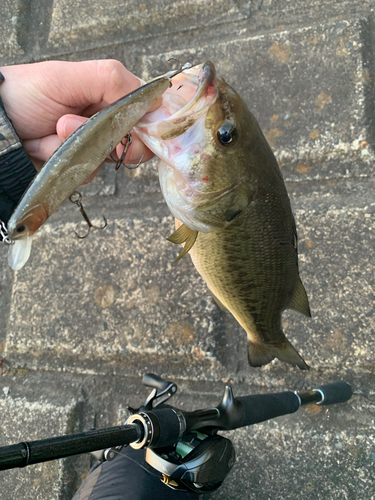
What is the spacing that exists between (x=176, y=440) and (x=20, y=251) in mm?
559

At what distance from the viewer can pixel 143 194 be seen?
207 centimetres

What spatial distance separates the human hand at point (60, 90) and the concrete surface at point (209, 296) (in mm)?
616

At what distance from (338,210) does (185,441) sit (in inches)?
45.6

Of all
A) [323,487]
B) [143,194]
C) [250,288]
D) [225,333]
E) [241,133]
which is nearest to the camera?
[241,133]

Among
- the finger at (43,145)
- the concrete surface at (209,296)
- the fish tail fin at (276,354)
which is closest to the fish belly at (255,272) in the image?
the fish tail fin at (276,354)

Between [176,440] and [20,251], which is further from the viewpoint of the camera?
[176,440]

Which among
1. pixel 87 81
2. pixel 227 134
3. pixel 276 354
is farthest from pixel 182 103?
pixel 276 354

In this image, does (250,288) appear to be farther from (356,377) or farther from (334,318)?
(356,377)

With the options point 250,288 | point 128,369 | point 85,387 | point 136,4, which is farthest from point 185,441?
point 136,4

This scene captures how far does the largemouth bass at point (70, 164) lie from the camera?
31.0 inches

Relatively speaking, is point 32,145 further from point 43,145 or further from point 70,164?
point 70,164

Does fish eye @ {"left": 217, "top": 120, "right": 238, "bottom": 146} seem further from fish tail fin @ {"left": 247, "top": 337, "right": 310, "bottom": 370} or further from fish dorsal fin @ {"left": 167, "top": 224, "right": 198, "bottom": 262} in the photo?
fish tail fin @ {"left": 247, "top": 337, "right": 310, "bottom": 370}

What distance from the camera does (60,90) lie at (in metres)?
1.41

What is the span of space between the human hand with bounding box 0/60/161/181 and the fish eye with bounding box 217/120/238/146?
0.38 metres
